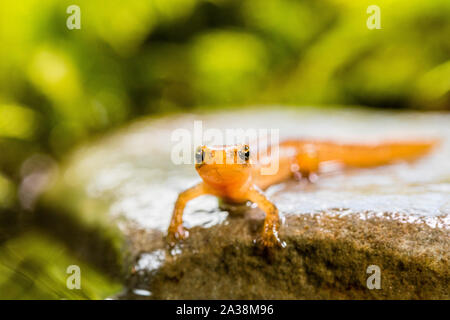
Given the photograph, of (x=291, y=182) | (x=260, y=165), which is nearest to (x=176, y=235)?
(x=260, y=165)

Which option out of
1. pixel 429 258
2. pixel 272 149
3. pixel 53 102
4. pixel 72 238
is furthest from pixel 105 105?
pixel 429 258

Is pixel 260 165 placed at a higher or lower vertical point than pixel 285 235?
higher

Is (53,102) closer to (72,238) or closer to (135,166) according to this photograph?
(135,166)

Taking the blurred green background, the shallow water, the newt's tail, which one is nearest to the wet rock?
the shallow water

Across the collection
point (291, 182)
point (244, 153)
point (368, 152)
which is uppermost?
point (368, 152)

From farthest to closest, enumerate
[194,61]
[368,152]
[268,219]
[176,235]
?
1. [194,61]
2. [368,152]
3. [176,235]
4. [268,219]

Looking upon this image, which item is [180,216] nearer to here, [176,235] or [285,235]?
[176,235]

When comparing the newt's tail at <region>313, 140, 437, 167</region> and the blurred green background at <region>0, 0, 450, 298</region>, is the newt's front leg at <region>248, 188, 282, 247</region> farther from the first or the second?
the blurred green background at <region>0, 0, 450, 298</region>
